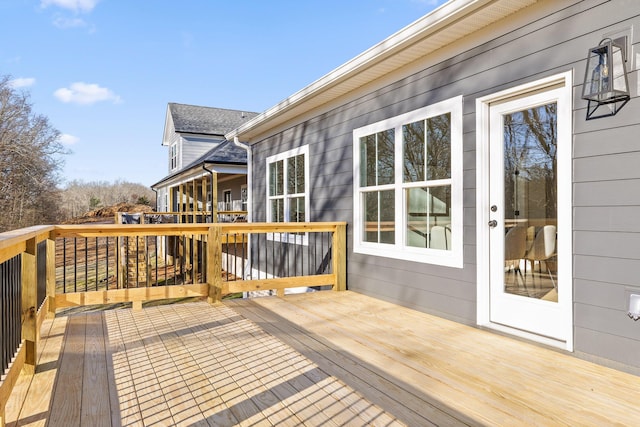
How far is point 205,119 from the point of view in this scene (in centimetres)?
1897

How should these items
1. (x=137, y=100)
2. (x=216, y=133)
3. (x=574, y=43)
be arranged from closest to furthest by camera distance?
1. (x=574, y=43)
2. (x=216, y=133)
3. (x=137, y=100)

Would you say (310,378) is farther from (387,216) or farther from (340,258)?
(340,258)

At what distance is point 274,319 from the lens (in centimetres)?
371

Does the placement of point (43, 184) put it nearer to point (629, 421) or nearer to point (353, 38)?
point (353, 38)

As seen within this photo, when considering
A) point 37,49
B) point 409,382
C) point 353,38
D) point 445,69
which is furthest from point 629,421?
point 37,49

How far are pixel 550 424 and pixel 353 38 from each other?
17702mm

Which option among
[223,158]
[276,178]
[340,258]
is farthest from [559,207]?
[223,158]

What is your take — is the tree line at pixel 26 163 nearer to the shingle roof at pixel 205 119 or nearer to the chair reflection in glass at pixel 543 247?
the shingle roof at pixel 205 119

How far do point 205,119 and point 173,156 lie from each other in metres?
2.43

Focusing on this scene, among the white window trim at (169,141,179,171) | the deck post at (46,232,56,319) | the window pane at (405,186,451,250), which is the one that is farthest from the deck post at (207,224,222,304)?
the white window trim at (169,141,179,171)

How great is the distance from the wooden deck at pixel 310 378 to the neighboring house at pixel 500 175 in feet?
1.02

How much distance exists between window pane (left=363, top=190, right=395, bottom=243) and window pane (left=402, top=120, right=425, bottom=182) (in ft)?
1.17

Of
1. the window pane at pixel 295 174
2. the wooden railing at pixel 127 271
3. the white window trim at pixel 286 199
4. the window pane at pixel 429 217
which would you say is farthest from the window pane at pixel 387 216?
the window pane at pixel 295 174

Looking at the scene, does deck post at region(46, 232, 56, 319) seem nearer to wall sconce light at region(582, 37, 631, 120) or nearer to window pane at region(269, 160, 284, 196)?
window pane at region(269, 160, 284, 196)
